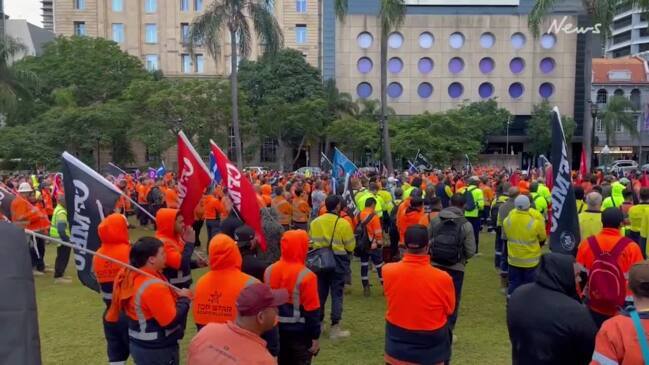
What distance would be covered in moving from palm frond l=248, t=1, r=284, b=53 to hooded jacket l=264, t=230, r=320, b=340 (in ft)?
76.9

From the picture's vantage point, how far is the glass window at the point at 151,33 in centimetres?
5525

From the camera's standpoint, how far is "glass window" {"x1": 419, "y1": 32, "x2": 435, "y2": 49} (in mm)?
55188

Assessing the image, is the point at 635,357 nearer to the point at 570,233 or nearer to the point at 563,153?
the point at 570,233

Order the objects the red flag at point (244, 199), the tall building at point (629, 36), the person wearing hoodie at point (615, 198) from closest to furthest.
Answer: the red flag at point (244, 199) → the person wearing hoodie at point (615, 198) → the tall building at point (629, 36)

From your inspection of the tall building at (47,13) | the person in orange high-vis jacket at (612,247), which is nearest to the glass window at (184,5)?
the tall building at (47,13)

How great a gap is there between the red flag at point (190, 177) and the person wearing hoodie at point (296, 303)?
5.85ft

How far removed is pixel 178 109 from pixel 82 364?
103 ft

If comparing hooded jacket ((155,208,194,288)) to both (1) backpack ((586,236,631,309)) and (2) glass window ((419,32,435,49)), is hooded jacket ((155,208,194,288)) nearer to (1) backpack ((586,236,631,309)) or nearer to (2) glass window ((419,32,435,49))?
(1) backpack ((586,236,631,309))

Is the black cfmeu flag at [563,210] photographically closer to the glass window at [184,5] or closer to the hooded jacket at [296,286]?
the hooded jacket at [296,286]

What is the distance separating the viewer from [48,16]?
8600 centimetres

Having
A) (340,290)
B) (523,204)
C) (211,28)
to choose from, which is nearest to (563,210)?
(523,204)

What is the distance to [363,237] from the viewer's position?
9.09 meters

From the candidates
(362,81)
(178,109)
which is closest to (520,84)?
(362,81)

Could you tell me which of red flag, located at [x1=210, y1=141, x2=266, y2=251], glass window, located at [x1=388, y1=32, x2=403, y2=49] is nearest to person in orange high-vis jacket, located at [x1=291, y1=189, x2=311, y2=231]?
red flag, located at [x1=210, y1=141, x2=266, y2=251]
